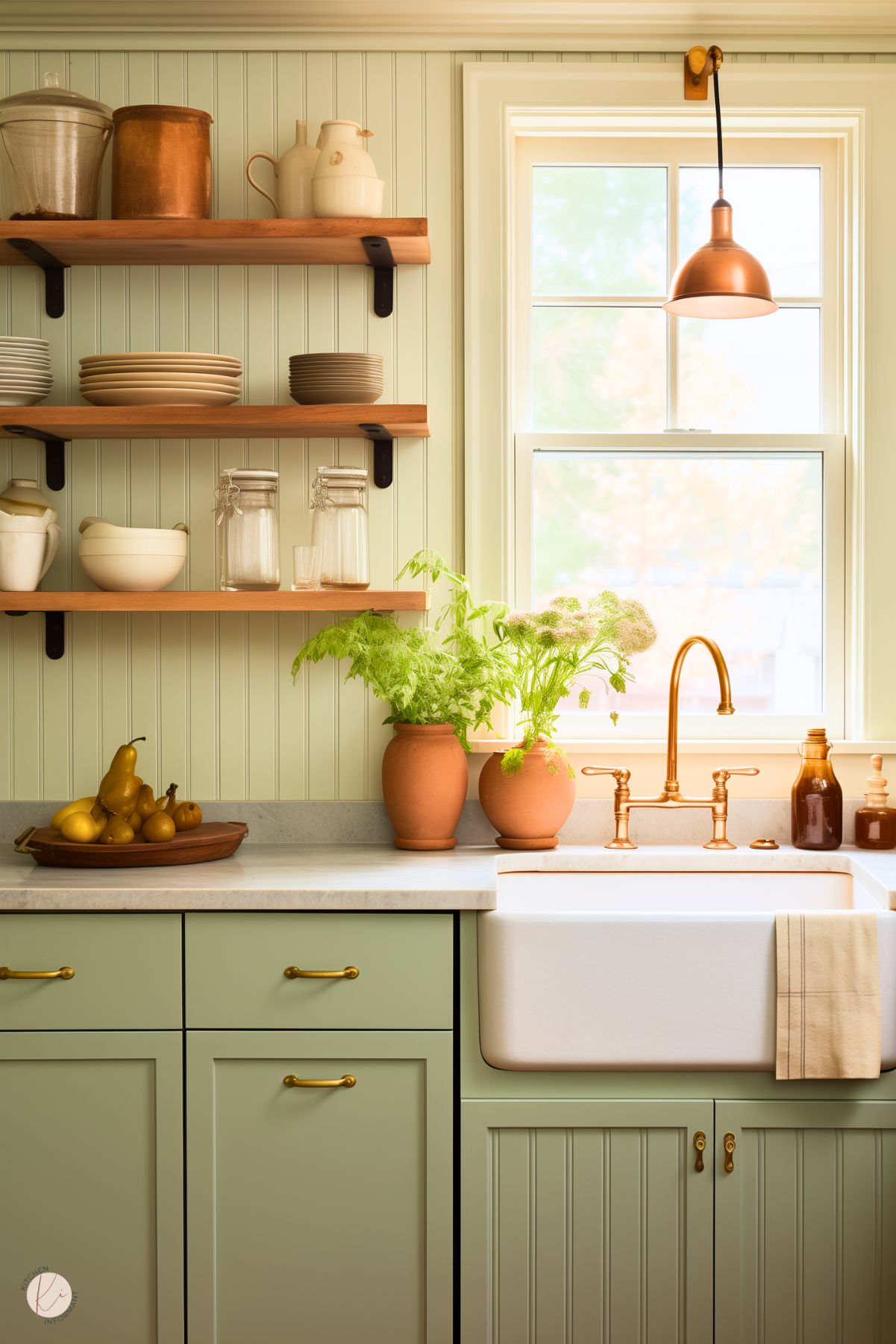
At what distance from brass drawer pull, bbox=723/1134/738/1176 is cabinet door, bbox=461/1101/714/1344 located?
3 centimetres

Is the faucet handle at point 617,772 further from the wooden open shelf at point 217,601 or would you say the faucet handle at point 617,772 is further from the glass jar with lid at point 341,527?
the glass jar with lid at point 341,527

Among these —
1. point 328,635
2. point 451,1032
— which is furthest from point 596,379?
point 451,1032

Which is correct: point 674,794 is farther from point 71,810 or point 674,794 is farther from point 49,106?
point 49,106

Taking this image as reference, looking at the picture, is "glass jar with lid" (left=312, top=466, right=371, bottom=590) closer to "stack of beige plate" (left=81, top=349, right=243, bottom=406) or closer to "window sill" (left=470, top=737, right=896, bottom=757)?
"stack of beige plate" (left=81, top=349, right=243, bottom=406)

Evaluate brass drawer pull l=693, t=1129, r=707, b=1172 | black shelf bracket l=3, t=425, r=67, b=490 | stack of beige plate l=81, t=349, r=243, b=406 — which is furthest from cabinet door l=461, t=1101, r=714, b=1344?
black shelf bracket l=3, t=425, r=67, b=490

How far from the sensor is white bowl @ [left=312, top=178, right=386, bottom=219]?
7.66 ft

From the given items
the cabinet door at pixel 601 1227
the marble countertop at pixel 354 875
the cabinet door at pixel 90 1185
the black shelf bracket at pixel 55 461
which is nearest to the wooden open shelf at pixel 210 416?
the black shelf bracket at pixel 55 461

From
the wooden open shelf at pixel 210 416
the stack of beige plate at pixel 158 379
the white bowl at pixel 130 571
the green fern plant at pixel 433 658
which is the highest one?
the stack of beige plate at pixel 158 379

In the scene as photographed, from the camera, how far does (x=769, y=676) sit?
2.65m

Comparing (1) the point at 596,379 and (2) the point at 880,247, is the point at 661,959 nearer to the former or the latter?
(1) the point at 596,379

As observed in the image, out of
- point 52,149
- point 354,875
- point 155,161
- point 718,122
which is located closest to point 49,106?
point 52,149

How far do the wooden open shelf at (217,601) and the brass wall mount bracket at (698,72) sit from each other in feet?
3.89

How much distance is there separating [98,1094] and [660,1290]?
96 centimetres

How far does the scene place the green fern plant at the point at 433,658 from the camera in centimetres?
228
